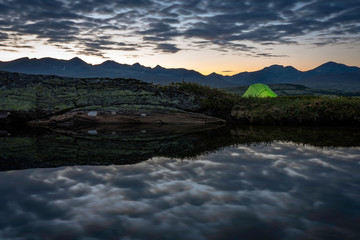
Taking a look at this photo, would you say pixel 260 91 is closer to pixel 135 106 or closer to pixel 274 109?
pixel 274 109

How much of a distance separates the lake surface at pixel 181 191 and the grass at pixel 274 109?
215 inches

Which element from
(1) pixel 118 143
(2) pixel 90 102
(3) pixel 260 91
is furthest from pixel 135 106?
(3) pixel 260 91

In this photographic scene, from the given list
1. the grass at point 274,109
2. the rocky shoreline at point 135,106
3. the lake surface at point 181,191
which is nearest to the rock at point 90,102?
the rocky shoreline at point 135,106

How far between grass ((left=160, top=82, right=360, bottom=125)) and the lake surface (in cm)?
546

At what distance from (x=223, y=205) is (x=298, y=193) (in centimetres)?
150

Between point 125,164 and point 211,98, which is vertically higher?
point 211,98

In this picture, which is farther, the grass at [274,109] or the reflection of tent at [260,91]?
the reflection of tent at [260,91]

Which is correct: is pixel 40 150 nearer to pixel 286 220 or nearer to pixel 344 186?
pixel 286 220

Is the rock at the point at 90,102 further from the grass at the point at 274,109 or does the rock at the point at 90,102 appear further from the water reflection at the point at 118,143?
the water reflection at the point at 118,143

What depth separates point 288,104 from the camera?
1588 cm

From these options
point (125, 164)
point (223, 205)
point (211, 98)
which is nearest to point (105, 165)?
point (125, 164)

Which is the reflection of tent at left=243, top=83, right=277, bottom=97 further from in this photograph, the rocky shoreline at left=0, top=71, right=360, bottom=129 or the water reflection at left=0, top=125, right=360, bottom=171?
the water reflection at left=0, top=125, right=360, bottom=171

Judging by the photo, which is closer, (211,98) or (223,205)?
(223,205)

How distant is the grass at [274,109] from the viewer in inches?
579
